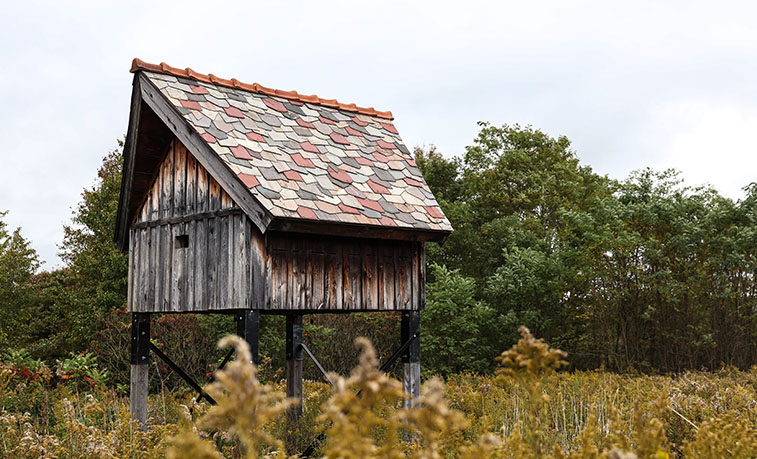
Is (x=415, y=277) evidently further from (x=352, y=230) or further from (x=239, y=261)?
(x=239, y=261)

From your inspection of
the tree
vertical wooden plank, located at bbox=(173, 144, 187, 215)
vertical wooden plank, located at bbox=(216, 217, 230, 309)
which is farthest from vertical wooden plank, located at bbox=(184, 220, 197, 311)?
the tree

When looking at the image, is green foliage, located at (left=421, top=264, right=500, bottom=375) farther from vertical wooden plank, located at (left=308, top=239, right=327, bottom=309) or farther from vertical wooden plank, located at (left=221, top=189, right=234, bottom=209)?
vertical wooden plank, located at (left=221, top=189, right=234, bottom=209)

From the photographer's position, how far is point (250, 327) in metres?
7.66

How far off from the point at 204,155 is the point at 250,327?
2.18 m

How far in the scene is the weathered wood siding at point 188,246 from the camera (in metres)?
7.90

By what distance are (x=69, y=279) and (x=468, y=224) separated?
12.7 metres

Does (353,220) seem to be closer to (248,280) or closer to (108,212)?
(248,280)

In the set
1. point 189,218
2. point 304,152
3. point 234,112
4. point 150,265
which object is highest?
point 234,112

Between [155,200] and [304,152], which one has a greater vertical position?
[304,152]

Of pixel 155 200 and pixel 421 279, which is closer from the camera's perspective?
pixel 421 279

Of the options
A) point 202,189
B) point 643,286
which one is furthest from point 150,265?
point 643,286

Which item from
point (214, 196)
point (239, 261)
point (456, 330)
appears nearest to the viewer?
point (239, 261)

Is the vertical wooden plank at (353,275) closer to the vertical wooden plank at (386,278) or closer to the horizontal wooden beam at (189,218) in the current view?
the vertical wooden plank at (386,278)

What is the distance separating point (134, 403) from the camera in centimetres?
968
